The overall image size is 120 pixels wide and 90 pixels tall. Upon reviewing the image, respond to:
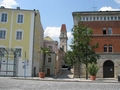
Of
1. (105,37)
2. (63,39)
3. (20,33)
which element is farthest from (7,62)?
(63,39)

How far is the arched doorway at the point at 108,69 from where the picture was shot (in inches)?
1683

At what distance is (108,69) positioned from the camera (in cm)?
4291

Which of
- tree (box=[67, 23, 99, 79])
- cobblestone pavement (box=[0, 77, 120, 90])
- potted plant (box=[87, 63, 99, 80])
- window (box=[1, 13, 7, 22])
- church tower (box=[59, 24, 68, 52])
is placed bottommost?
cobblestone pavement (box=[0, 77, 120, 90])

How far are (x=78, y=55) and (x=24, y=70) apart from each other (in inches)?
431

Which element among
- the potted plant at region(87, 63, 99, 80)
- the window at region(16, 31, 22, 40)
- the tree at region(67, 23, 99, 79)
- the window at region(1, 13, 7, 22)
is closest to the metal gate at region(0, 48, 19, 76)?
the window at region(16, 31, 22, 40)

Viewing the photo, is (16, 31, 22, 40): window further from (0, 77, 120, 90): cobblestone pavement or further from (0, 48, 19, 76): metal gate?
(0, 77, 120, 90): cobblestone pavement

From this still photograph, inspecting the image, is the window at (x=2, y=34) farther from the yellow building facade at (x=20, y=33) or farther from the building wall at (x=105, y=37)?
the building wall at (x=105, y=37)

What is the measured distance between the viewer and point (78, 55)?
35.8m

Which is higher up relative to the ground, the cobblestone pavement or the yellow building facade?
the yellow building facade

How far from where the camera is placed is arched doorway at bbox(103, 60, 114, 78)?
4275 centimetres

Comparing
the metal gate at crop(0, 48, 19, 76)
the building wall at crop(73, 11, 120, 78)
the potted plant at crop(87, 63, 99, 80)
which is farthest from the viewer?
the building wall at crop(73, 11, 120, 78)

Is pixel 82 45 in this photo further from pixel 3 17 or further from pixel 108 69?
pixel 3 17

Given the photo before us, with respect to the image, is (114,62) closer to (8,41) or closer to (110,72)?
(110,72)

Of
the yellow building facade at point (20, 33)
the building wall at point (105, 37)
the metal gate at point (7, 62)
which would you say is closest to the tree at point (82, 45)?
the building wall at point (105, 37)
